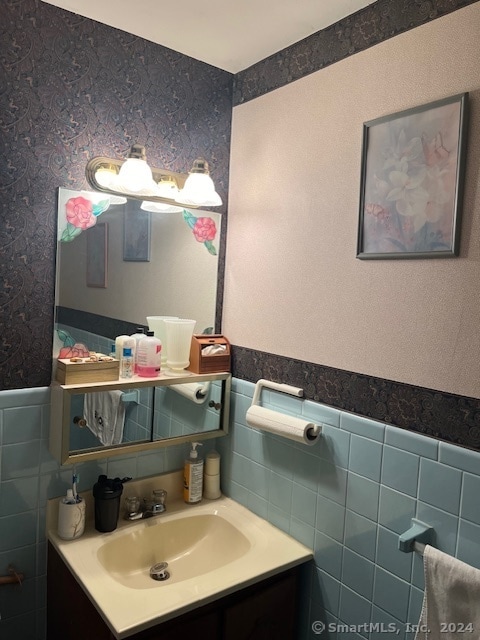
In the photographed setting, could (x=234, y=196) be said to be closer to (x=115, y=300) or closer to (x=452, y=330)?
(x=115, y=300)

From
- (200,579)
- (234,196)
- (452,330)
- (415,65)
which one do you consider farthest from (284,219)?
(200,579)

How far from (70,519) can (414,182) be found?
1.48m

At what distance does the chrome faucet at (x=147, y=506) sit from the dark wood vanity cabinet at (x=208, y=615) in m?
0.28

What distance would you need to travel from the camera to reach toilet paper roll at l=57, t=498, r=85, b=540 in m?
1.61

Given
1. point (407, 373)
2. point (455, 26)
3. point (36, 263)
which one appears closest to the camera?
point (455, 26)

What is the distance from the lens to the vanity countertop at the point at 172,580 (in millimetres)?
1293

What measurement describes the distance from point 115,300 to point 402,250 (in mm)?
976

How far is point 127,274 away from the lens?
1770 mm

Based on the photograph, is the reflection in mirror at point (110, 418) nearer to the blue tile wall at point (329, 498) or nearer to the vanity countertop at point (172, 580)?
the blue tile wall at point (329, 498)

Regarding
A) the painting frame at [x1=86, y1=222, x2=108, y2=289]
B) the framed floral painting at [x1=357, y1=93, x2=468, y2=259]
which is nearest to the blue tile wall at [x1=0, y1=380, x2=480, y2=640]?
the painting frame at [x1=86, y1=222, x2=108, y2=289]

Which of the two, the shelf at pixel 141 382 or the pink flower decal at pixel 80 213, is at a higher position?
the pink flower decal at pixel 80 213

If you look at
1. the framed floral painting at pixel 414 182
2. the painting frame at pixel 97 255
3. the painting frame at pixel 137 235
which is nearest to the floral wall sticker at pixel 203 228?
the painting frame at pixel 137 235

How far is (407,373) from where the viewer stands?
1.35 meters

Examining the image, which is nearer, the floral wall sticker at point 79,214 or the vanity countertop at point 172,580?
the vanity countertop at point 172,580
